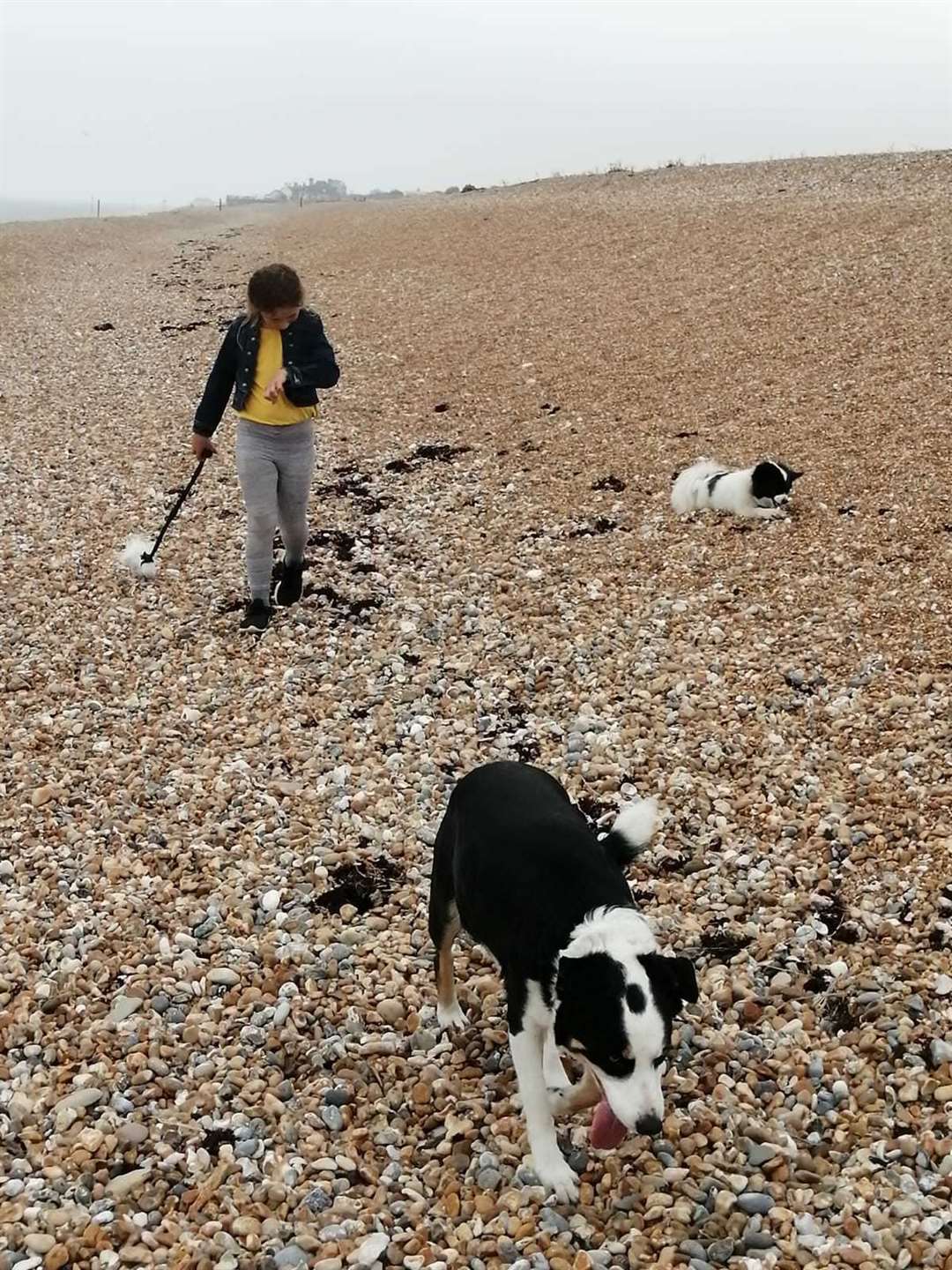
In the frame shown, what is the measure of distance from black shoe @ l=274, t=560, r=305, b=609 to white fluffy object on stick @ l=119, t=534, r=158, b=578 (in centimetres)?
152

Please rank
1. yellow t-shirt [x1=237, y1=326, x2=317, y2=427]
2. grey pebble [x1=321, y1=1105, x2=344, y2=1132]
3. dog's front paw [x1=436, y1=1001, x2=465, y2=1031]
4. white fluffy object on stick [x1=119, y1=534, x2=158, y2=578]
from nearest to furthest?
grey pebble [x1=321, y1=1105, x2=344, y2=1132], dog's front paw [x1=436, y1=1001, x2=465, y2=1031], yellow t-shirt [x1=237, y1=326, x2=317, y2=427], white fluffy object on stick [x1=119, y1=534, x2=158, y2=578]

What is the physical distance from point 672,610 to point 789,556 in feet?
4.05

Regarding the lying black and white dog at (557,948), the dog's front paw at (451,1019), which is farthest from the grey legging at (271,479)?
the dog's front paw at (451,1019)

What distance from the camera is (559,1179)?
3350 mm

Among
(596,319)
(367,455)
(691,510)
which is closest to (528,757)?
(691,510)

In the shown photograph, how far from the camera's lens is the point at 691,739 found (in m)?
5.88

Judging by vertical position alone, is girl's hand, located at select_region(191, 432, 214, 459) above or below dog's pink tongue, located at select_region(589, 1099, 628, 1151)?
above

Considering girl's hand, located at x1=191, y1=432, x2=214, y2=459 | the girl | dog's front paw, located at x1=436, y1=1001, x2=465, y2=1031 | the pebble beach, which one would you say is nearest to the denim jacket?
the girl

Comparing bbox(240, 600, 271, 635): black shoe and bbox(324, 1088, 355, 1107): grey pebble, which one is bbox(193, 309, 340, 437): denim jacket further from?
bbox(324, 1088, 355, 1107): grey pebble

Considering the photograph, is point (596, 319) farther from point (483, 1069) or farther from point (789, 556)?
point (483, 1069)

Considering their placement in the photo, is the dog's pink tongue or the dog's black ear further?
the dog's pink tongue

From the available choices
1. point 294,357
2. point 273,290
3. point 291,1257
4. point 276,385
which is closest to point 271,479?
point 276,385

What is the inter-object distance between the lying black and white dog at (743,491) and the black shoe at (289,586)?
11.4 feet

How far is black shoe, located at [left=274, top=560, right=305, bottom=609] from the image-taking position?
26.2ft
